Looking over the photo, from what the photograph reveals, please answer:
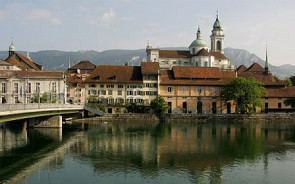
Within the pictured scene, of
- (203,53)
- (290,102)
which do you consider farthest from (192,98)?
(203,53)

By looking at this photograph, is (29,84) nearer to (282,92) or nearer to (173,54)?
(173,54)

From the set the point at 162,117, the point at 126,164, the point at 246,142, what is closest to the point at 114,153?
the point at 126,164

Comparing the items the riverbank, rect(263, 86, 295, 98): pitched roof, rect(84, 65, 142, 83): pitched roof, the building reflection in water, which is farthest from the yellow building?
the building reflection in water

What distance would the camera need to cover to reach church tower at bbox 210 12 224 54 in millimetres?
163000

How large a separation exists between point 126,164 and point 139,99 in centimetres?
5987

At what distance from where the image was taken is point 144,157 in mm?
43625

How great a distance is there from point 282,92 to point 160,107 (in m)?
39.0

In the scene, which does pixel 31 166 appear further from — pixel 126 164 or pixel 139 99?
pixel 139 99

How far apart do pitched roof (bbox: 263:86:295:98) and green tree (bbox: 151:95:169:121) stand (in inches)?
1268

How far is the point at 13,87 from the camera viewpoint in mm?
89375

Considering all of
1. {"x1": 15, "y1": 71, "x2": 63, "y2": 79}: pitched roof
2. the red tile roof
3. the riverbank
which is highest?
{"x1": 15, "y1": 71, "x2": 63, "y2": 79}: pitched roof

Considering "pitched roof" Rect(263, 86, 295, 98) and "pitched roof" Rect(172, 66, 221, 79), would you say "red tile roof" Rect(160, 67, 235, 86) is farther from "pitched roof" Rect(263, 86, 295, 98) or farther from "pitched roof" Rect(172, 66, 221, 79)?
"pitched roof" Rect(263, 86, 295, 98)

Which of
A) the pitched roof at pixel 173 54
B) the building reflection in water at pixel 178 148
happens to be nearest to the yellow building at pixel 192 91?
the building reflection in water at pixel 178 148

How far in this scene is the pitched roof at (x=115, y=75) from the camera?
99062mm
